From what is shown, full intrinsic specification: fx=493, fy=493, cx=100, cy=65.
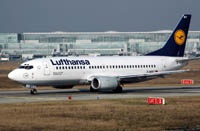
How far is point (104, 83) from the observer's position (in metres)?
58.9

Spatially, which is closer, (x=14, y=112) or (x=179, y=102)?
(x=14, y=112)

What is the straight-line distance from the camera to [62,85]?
60.3 meters

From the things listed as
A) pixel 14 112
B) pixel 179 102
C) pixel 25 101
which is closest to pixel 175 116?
pixel 179 102

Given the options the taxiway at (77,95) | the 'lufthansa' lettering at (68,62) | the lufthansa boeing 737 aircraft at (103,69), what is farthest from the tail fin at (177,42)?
the 'lufthansa' lettering at (68,62)

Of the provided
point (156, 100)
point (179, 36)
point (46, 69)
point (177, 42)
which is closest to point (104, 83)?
point (46, 69)

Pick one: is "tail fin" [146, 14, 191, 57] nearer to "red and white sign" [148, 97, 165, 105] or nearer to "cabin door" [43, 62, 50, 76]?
"cabin door" [43, 62, 50, 76]

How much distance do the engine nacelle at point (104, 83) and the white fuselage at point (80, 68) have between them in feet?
4.50

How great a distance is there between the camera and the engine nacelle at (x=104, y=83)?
192 feet

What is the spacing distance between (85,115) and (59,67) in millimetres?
21573

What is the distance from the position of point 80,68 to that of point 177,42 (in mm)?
16382

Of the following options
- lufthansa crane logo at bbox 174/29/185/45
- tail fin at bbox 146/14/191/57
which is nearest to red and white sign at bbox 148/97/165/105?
tail fin at bbox 146/14/191/57

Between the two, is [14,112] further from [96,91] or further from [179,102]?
[96,91]

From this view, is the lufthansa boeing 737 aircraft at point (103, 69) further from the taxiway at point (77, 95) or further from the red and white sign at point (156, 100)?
the red and white sign at point (156, 100)

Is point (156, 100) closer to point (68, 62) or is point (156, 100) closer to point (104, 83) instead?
point (104, 83)
